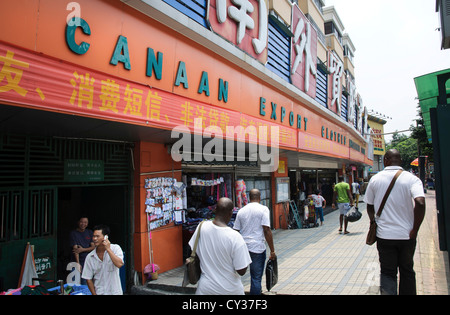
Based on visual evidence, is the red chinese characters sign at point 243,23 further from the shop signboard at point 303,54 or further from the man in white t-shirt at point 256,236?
the man in white t-shirt at point 256,236

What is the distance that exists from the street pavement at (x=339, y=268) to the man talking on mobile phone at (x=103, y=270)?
2130 mm

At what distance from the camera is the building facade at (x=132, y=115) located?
13.0 feet

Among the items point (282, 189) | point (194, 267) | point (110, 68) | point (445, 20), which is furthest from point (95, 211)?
point (445, 20)

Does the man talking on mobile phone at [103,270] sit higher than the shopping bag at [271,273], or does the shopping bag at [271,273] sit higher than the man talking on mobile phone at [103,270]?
the man talking on mobile phone at [103,270]

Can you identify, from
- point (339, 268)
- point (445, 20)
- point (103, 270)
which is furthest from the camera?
point (445, 20)

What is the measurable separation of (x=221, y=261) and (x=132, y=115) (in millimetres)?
2813

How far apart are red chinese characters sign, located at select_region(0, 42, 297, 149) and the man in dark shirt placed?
8.63 feet

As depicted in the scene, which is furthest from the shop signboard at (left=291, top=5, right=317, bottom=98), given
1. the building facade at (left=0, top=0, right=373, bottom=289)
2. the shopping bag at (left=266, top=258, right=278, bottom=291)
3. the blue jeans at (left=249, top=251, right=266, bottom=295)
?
the blue jeans at (left=249, top=251, right=266, bottom=295)

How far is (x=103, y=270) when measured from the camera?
4.05 metres

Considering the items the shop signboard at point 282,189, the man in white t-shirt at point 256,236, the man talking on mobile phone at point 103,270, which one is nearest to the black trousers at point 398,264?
the man in white t-shirt at point 256,236

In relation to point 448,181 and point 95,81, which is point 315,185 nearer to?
point 448,181

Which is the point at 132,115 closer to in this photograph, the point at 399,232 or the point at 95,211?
the point at 95,211

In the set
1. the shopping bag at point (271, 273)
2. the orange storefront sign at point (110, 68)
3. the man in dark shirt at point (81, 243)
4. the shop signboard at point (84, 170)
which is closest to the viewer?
the orange storefront sign at point (110, 68)
